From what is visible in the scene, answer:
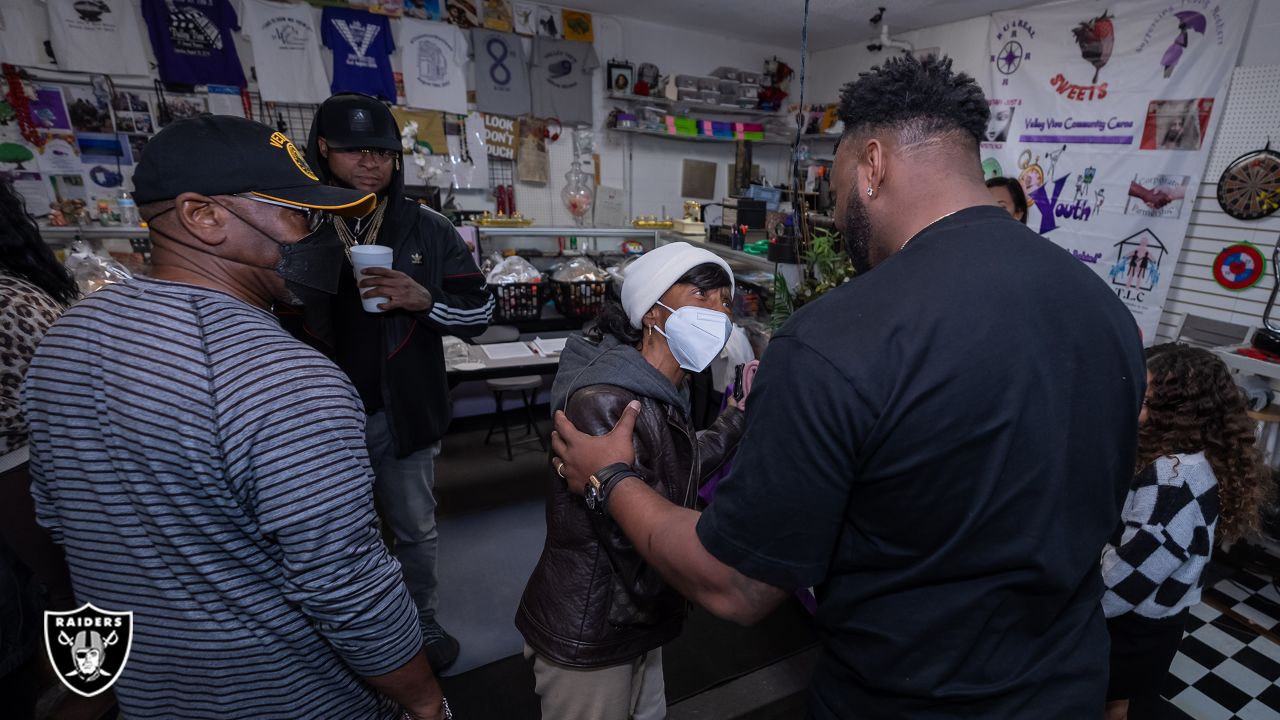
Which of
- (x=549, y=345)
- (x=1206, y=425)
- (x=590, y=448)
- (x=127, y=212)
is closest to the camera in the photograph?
(x=590, y=448)

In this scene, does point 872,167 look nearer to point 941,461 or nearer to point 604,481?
point 941,461

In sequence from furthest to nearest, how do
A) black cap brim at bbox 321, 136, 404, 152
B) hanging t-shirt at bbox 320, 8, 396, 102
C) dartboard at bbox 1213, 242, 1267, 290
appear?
hanging t-shirt at bbox 320, 8, 396, 102, dartboard at bbox 1213, 242, 1267, 290, black cap brim at bbox 321, 136, 404, 152

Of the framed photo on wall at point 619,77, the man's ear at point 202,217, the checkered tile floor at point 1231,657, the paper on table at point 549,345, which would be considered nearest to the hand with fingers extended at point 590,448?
the man's ear at point 202,217

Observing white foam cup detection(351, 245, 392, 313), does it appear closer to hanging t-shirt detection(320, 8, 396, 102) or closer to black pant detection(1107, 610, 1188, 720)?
black pant detection(1107, 610, 1188, 720)

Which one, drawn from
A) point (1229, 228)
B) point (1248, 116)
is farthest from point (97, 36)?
point (1229, 228)

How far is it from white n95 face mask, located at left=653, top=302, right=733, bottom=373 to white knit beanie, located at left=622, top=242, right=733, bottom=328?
81mm

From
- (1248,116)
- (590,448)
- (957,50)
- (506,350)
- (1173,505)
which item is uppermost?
(957,50)

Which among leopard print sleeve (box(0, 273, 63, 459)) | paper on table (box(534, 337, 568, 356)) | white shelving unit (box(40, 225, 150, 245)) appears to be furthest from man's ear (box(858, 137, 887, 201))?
white shelving unit (box(40, 225, 150, 245))

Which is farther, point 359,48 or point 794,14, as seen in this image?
point 794,14

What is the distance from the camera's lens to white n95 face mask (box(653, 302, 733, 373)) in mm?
1614

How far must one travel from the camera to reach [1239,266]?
3.51 meters

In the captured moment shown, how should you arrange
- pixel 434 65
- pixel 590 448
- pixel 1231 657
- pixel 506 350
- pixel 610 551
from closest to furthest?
1. pixel 590 448
2. pixel 610 551
3. pixel 1231 657
4. pixel 506 350
5. pixel 434 65

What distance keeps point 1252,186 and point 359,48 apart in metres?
6.50

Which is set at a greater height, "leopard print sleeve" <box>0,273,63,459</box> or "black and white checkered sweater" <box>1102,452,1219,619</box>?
"leopard print sleeve" <box>0,273,63,459</box>
